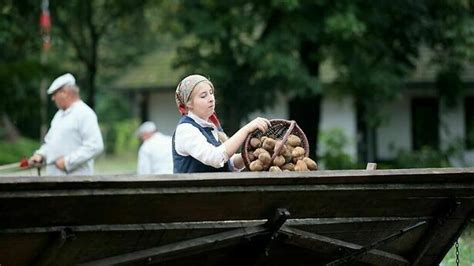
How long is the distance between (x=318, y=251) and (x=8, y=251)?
1.53m

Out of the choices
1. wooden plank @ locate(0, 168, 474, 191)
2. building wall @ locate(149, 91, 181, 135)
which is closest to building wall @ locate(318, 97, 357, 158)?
building wall @ locate(149, 91, 181, 135)

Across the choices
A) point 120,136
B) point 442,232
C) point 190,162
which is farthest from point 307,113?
point 120,136

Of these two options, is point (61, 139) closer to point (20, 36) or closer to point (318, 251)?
point (318, 251)

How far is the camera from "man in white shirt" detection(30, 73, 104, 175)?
9.17 meters

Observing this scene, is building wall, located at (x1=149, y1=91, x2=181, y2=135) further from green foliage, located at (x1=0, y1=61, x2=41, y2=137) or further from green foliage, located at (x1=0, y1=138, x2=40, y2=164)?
green foliage, located at (x1=0, y1=61, x2=41, y2=137)

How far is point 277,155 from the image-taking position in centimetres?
510

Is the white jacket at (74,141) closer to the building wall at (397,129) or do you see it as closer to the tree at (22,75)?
the tree at (22,75)

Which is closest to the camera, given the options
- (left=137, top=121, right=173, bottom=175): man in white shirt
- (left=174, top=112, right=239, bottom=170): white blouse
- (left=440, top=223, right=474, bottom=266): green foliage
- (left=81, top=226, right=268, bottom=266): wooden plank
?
(left=81, top=226, right=268, bottom=266): wooden plank

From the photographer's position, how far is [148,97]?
123 feet

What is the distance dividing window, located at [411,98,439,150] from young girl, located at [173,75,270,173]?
75.4 feet

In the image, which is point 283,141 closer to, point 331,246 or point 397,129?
point 331,246

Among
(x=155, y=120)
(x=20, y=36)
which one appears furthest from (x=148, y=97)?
(x=20, y=36)

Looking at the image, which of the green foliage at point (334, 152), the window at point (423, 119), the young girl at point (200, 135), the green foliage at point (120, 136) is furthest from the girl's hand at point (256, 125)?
the green foliage at point (120, 136)

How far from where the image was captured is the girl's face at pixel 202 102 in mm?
5242
